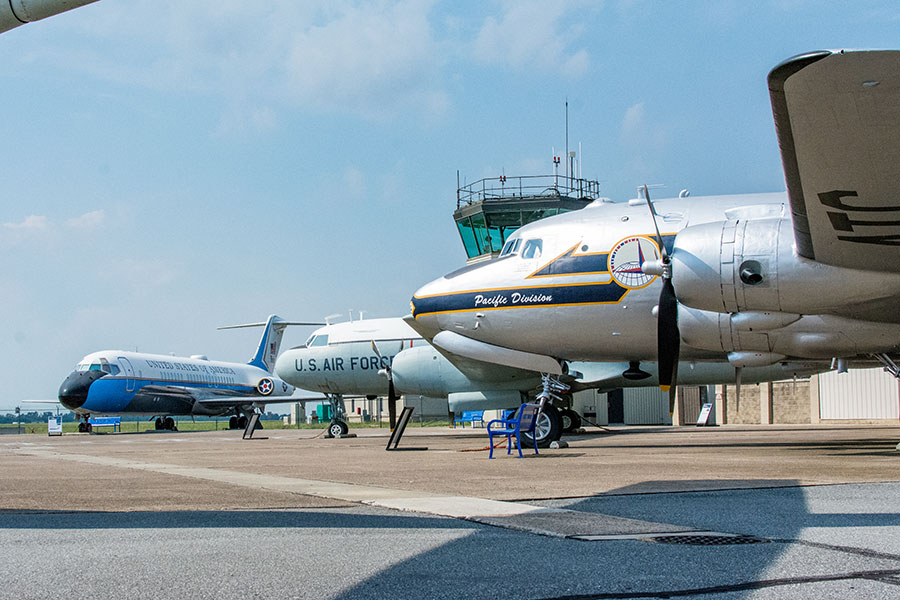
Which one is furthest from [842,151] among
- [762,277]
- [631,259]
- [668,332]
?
[631,259]

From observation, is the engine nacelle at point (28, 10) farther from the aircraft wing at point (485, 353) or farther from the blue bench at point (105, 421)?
the blue bench at point (105, 421)

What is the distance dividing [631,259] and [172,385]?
4888 cm

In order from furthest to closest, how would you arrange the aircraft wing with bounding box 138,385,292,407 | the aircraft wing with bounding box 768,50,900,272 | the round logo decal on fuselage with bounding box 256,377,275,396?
the round logo decal on fuselage with bounding box 256,377,275,396, the aircraft wing with bounding box 138,385,292,407, the aircraft wing with bounding box 768,50,900,272

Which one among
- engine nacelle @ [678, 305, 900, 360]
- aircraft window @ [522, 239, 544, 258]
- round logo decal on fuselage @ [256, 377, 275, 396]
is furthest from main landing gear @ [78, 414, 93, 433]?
engine nacelle @ [678, 305, 900, 360]

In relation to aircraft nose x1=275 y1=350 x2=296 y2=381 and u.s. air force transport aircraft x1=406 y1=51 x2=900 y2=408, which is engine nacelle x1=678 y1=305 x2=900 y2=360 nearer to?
u.s. air force transport aircraft x1=406 y1=51 x2=900 y2=408

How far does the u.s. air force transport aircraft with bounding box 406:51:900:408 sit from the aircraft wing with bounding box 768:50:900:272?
0.02 metres

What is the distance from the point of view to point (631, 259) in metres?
17.4

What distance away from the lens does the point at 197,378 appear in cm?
6359

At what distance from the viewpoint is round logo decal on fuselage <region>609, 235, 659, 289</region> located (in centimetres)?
1722

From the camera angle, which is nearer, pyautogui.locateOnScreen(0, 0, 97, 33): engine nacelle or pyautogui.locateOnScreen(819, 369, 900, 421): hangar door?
pyautogui.locateOnScreen(0, 0, 97, 33): engine nacelle

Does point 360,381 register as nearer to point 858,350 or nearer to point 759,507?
point 858,350

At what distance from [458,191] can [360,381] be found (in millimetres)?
10755

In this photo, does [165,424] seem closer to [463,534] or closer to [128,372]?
[128,372]

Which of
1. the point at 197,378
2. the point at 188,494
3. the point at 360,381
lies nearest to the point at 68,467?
the point at 188,494
